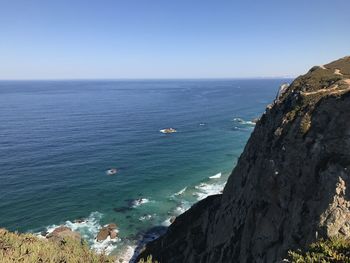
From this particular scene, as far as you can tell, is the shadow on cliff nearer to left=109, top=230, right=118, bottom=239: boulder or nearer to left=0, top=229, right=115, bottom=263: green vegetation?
left=109, top=230, right=118, bottom=239: boulder

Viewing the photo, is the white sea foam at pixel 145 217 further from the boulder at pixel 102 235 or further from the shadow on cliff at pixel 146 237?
→ the boulder at pixel 102 235

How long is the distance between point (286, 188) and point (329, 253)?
14668mm

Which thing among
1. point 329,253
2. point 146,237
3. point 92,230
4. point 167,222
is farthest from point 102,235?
point 329,253

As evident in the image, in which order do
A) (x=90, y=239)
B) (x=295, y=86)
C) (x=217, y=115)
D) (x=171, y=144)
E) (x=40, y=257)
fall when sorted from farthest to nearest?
(x=217, y=115) → (x=171, y=144) → (x=90, y=239) → (x=295, y=86) → (x=40, y=257)

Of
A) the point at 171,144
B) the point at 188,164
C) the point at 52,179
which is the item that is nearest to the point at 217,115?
the point at 171,144

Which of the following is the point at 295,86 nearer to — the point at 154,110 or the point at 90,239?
the point at 90,239

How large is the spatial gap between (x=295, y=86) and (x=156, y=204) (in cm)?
4062

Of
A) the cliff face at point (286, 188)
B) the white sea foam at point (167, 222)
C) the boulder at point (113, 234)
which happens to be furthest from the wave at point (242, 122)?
the boulder at point (113, 234)

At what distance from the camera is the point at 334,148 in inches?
1270

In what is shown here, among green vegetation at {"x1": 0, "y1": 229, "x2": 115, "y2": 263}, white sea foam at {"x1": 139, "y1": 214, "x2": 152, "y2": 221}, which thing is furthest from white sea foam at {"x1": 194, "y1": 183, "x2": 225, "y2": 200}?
green vegetation at {"x1": 0, "y1": 229, "x2": 115, "y2": 263}

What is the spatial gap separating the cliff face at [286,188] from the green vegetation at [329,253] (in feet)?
10.0

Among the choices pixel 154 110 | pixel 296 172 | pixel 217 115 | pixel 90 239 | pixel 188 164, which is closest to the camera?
pixel 296 172

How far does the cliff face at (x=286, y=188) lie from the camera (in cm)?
3055

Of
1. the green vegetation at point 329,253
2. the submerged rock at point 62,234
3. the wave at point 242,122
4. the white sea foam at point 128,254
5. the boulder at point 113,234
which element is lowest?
the white sea foam at point 128,254
